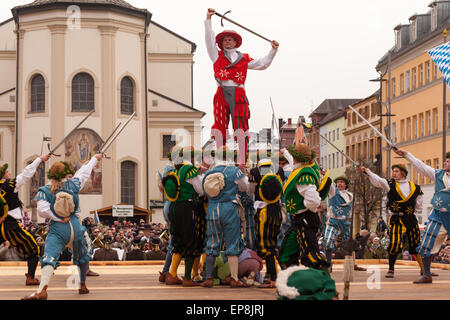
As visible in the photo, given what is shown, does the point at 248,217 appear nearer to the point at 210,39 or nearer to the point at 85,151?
the point at 210,39

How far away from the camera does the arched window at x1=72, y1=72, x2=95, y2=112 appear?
4928cm

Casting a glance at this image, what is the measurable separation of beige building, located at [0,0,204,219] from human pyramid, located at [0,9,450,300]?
34.2 meters

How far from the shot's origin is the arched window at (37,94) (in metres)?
49.8

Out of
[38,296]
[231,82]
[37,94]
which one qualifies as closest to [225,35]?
[231,82]

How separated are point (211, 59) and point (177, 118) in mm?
40986

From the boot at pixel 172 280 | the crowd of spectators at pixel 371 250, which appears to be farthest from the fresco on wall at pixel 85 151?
the boot at pixel 172 280

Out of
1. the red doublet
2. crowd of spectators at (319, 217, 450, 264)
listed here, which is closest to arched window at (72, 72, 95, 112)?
crowd of spectators at (319, 217, 450, 264)

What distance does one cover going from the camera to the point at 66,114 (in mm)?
48844

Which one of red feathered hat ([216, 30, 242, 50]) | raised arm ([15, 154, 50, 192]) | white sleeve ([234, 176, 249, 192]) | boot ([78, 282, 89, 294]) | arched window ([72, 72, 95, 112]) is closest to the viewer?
boot ([78, 282, 89, 294])

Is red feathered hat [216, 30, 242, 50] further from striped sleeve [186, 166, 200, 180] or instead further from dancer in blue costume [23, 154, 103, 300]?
dancer in blue costume [23, 154, 103, 300]

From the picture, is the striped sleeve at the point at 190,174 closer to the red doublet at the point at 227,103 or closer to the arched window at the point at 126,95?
the red doublet at the point at 227,103

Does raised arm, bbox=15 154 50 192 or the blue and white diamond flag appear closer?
raised arm, bbox=15 154 50 192

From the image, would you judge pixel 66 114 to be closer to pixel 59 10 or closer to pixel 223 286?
pixel 59 10
